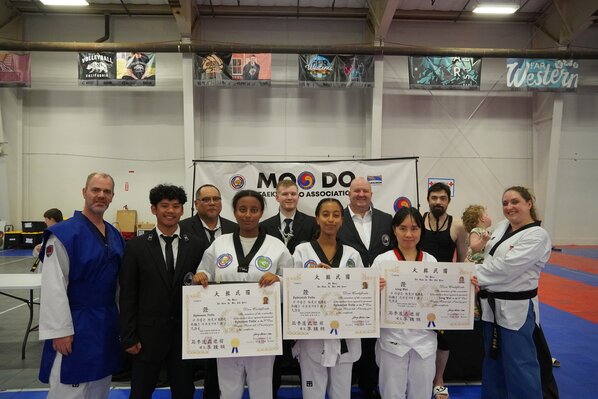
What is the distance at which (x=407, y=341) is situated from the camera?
2426 millimetres

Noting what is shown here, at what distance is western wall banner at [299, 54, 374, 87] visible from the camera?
10820mm

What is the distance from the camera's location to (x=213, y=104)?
12219 millimetres

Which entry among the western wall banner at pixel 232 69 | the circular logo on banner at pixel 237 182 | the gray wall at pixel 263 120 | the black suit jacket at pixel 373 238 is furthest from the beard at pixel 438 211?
the gray wall at pixel 263 120

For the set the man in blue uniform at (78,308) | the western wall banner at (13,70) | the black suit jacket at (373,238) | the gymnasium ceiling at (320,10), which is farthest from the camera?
the gymnasium ceiling at (320,10)

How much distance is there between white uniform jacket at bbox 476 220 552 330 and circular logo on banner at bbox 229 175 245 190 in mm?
3403

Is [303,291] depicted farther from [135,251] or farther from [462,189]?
[462,189]

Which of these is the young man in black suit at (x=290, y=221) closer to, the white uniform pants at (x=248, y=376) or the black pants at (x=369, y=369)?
the black pants at (x=369, y=369)

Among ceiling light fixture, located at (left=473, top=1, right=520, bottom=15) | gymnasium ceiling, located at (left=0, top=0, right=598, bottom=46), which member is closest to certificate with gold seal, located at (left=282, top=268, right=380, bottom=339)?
gymnasium ceiling, located at (left=0, top=0, right=598, bottom=46)

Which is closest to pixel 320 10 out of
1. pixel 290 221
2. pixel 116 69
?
pixel 116 69

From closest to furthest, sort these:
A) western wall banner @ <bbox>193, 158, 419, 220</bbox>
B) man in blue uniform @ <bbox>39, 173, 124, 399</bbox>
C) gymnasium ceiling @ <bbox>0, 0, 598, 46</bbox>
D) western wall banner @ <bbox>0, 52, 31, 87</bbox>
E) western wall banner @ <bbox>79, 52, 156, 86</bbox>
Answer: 1. man in blue uniform @ <bbox>39, 173, 124, 399</bbox>
2. western wall banner @ <bbox>193, 158, 419, 220</bbox>
3. western wall banner @ <bbox>79, 52, 156, 86</bbox>
4. western wall banner @ <bbox>0, 52, 31, 87</bbox>
5. gymnasium ceiling @ <bbox>0, 0, 598, 46</bbox>

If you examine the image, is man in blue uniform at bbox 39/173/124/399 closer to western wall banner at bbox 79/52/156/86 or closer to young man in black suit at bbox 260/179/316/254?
young man in black suit at bbox 260/179/316/254

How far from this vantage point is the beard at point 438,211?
357 centimetres

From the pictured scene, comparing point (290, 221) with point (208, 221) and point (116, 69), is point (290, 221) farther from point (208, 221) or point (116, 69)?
point (116, 69)

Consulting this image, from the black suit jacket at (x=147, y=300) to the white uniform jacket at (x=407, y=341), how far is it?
53.6 inches
